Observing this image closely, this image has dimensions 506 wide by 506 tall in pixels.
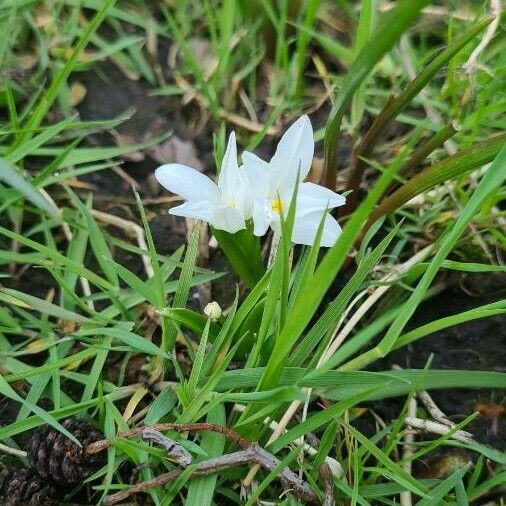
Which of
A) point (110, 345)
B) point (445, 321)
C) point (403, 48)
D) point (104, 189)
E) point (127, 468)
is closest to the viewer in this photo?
A: point (445, 321)

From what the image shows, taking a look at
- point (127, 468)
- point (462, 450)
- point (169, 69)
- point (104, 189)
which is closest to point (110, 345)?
point (127, 468)

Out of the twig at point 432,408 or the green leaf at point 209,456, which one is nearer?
the green leaf at point 209,456

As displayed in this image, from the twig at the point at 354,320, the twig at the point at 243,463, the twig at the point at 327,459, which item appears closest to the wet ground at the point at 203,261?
the twig at the point at 354,320

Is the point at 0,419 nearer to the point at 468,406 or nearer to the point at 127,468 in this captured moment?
the point at 127,468

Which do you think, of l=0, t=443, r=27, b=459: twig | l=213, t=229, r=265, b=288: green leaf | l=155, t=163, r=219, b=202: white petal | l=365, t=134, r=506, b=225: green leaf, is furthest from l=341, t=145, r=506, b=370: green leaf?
l=0, t=443, r=27, b=459: twig

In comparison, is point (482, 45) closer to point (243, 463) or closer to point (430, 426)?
point (430, 426)

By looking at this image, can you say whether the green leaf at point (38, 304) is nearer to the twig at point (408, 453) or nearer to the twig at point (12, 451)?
the twig at point (12, 451)

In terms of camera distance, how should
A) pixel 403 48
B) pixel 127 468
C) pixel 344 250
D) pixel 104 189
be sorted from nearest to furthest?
pixel 344 250, pixel 127 468, pixel 104 189, pixel 403 48

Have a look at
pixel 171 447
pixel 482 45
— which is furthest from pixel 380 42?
pixel 171 447
